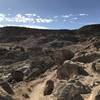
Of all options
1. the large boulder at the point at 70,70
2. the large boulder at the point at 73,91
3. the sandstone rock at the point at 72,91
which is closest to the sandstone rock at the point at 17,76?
the large boulder at the point at 70,70

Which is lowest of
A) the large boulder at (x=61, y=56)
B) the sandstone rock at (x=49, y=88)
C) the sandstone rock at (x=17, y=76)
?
the sandstone rock at (x=17, y=76)

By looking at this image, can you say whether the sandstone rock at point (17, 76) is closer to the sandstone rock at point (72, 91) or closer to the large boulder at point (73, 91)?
the large boulder at point (73, 91)

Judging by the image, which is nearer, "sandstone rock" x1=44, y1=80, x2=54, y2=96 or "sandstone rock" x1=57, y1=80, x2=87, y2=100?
"sandstone rock" x1=57, y1=80, x2=87, y2=100

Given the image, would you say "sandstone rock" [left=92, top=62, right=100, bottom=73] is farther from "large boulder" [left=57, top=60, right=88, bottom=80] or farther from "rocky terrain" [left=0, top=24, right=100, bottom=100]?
"large boulder" [left=57, top=60, right=88, bottom=80]

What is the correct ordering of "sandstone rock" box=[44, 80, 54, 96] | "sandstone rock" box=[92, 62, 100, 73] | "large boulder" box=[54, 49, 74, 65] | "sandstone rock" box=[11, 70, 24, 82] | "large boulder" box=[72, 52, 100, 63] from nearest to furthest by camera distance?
"sandstone rock" box=[44, 80, 54, 96]
"sandstone rock" box=[92, 62, 100, 73]
"large boulder" box=[72, 52, 100, 63]
"sandstone rock" box=[11, 70, 24, 82]
"large boulder" box=[54, 49, 74, 65]

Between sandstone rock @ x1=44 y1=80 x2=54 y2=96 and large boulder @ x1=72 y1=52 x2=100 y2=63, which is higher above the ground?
large boulder @ x1=72 y1=52 x2=100 y2=63

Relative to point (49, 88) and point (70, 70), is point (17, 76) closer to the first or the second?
point (70, 70)

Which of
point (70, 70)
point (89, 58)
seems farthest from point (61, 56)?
point (70, 70)

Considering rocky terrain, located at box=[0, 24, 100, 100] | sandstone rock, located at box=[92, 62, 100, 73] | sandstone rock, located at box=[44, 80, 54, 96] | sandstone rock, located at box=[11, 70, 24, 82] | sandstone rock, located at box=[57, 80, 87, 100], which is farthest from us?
sandstone rock, located at box=[11, 70, 24, 82]

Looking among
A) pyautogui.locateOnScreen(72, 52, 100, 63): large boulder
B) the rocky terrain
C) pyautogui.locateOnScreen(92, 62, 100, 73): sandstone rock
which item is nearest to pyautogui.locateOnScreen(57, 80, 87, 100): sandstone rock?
the rocky terrain

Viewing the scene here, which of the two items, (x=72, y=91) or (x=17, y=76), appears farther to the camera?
(x=17, y=76)

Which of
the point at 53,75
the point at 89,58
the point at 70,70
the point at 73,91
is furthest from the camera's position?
the point at 53,75

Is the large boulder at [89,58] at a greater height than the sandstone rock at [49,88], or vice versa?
the large boulder at [89,58]

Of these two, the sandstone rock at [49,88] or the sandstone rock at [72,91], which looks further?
the sandstone rock at [49,88]
